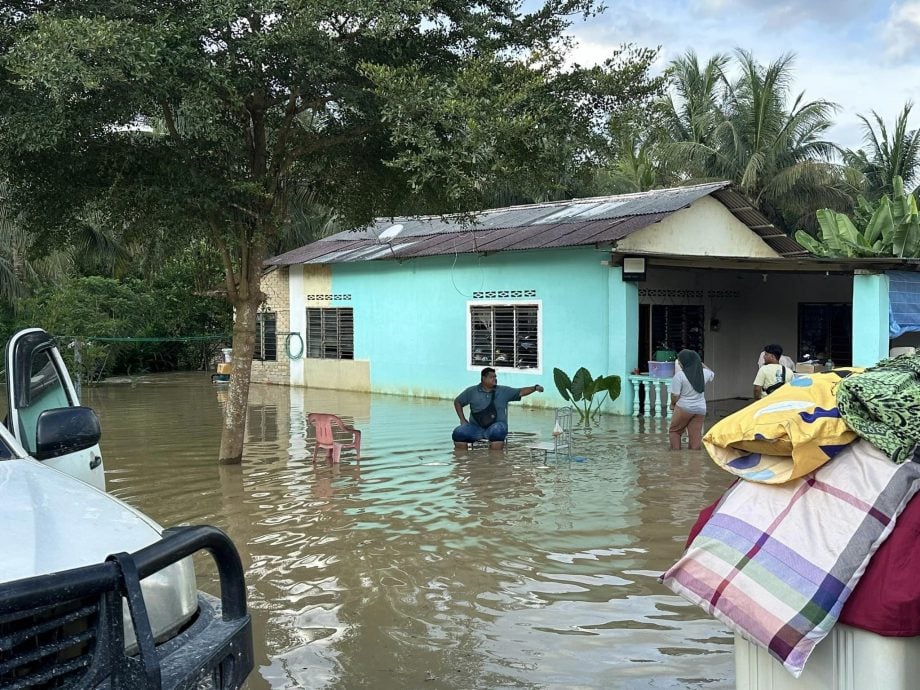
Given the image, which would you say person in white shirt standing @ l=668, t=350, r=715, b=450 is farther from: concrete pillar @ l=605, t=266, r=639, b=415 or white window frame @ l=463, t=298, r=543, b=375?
white window frame @ l=463, t=298, r=543, b=375

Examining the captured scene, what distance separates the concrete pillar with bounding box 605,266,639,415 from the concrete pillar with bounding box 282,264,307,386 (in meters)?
9.60

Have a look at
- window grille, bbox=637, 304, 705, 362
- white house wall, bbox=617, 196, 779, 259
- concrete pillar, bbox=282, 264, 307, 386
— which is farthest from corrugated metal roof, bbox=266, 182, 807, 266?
window grille, bbox=637, 304, 705, 362

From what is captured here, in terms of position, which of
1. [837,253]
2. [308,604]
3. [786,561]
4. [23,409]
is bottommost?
[308,604]

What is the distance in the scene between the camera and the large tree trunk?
1102 centimetres

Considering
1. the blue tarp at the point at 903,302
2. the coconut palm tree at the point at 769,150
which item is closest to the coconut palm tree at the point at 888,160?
the coconut palm tree at the point at 769,150

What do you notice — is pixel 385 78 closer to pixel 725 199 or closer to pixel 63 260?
pixel 725 199

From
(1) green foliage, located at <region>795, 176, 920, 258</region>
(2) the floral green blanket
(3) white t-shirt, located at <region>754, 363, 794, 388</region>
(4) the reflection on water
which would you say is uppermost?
(1) green foliage, located at <region>795, 176, 920, 258</region>

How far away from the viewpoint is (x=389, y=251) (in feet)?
67.4

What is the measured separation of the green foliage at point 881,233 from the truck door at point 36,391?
1564 cm

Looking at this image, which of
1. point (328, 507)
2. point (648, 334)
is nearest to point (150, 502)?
point (328, 507)

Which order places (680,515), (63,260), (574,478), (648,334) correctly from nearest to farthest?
(680,515)
(574,478)
(648,334)
(63,260)

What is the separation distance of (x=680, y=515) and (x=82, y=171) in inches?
294

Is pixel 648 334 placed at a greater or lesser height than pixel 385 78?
lesser

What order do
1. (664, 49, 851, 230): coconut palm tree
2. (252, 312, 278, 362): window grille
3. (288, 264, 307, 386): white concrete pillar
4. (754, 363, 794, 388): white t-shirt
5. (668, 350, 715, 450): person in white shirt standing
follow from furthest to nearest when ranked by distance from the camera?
(664, 49, 851, 230): coconut palm tree → (252, 312, 278, 362): window grille → (288, 264, 307, 386): white concrete pillar → (754, 363, 794, 388): white t-shirt → (668, 350, 715, 450): person in white shirt standing
